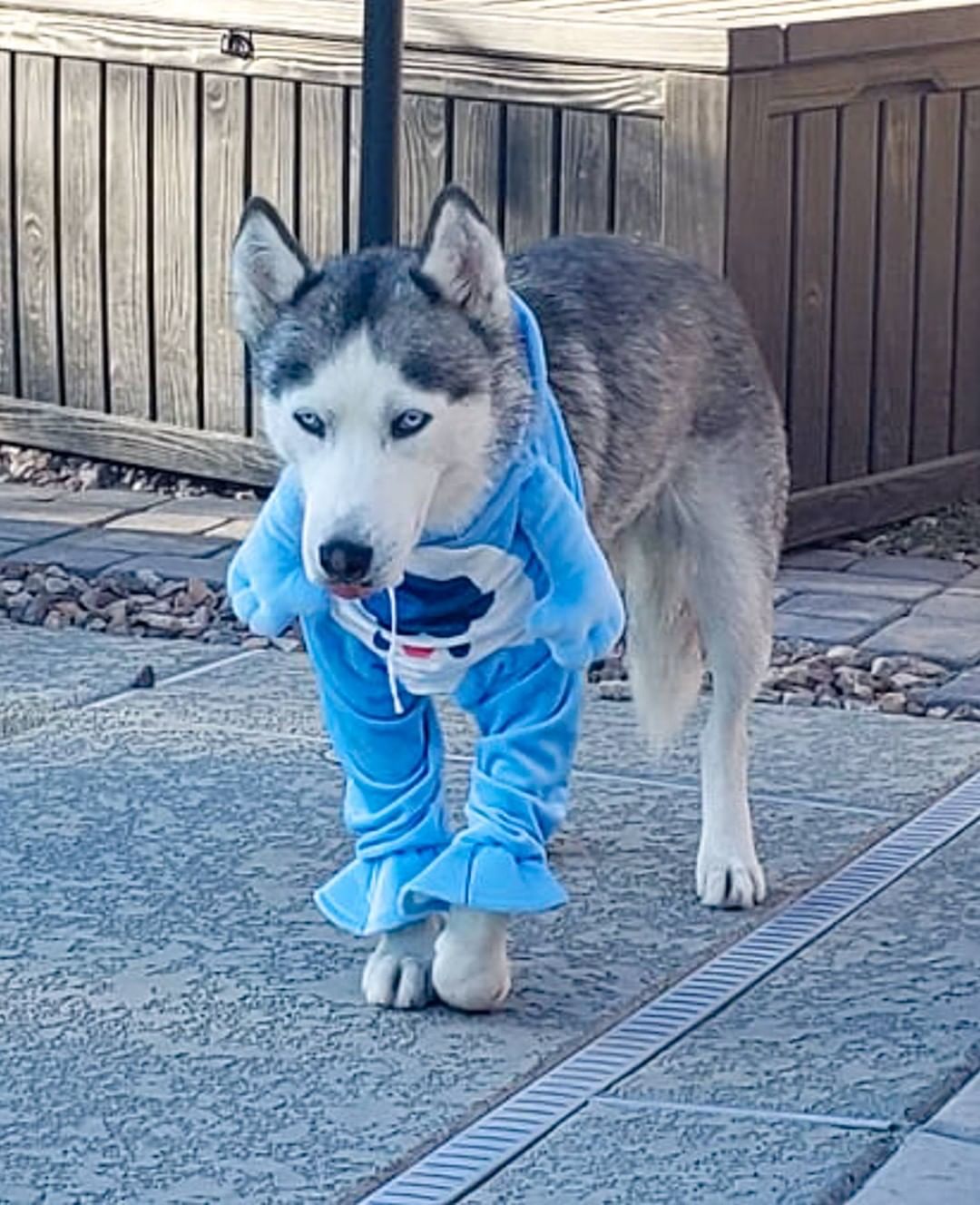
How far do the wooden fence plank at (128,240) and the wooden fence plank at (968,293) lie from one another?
91.7 inches

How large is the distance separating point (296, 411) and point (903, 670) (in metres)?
2.90

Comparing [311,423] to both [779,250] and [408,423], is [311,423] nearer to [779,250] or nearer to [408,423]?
[408,423]

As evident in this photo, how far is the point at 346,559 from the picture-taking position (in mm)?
4156

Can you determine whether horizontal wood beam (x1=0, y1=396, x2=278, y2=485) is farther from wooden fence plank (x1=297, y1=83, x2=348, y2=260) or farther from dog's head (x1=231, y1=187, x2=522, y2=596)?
dog's head (x1=231, y1=187, x2=522, y2=596)

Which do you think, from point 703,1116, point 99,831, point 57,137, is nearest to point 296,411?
point 703,1116

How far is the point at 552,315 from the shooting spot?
516 centimetres

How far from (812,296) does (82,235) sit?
7.44 ft

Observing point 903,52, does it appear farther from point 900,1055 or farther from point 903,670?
point 900,1055

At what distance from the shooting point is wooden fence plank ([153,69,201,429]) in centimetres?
855

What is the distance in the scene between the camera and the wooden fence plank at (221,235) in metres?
8.45

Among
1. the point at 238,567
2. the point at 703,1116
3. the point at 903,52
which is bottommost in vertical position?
the point at 703,1116

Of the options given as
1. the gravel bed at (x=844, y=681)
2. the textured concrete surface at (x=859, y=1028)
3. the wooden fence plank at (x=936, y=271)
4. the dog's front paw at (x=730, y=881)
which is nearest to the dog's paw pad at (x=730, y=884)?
the dog's front paw at (x=730, y=881)

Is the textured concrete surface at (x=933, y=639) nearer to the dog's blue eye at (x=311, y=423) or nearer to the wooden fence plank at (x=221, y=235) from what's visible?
the wooden fence plank at (x=221, y=235)

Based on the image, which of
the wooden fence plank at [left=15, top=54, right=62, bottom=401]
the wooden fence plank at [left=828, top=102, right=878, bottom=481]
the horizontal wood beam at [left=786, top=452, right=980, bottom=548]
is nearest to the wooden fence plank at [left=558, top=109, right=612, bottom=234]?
the wooden fence plank at [left=828, top=102, right=878, bottom=481]
